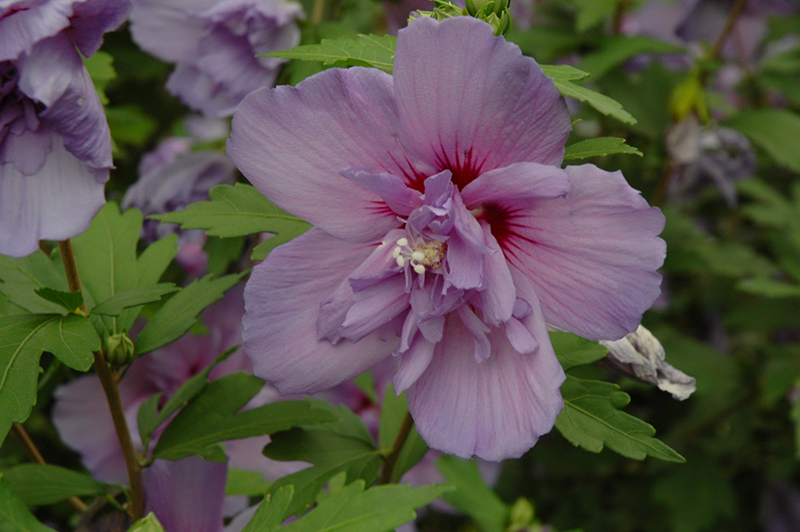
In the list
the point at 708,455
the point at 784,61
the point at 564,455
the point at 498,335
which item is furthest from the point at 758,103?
the point at 498,335

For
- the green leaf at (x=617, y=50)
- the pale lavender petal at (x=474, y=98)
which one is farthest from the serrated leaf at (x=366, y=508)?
the green leaf at (x=617, y=50)

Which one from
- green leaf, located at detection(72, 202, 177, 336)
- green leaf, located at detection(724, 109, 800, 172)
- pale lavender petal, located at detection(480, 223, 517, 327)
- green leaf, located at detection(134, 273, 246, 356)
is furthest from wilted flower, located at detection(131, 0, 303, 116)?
green leaf, located at detection(724, 109, 800, 172)

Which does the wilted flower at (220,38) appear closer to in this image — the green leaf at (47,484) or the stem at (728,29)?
the green leaf at (47,484)

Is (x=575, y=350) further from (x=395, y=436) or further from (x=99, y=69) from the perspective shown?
(x=99, y=69)

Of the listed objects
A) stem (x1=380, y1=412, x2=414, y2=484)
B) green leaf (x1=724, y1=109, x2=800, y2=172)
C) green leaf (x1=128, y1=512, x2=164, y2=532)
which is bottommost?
green leaf (x1=724, y1=109, x2=800, y2=172)

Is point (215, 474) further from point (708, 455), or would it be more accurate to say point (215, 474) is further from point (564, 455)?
point (708, 455)

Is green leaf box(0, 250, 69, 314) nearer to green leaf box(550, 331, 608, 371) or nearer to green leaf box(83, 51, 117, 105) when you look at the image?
green leaf box(83, 51, 117, 105)

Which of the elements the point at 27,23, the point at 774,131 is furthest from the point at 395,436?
the point at 774,131
